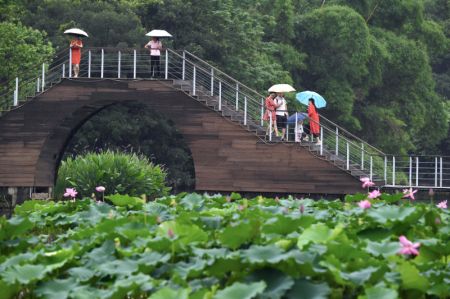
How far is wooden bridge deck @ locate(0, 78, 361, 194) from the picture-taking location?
25.9 meters

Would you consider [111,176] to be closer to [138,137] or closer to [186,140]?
[186,140]

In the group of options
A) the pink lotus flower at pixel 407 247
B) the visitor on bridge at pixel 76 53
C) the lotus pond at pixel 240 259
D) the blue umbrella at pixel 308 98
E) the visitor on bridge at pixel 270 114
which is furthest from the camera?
the blue umbrella at pixel 308 98

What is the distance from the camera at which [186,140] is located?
88.4ft

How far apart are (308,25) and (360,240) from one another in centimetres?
3692

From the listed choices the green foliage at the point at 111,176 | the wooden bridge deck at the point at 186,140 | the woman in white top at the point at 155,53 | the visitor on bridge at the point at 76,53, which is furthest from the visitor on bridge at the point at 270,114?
the visitor on bridge at the point at 76,53

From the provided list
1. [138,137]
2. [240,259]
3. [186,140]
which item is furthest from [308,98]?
[240,259]

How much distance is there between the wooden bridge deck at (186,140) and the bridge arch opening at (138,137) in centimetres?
934

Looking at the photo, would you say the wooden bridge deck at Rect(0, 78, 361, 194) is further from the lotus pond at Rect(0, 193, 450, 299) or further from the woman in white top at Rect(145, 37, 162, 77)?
the lotus pond at Rect(0, 193, 450, 299)

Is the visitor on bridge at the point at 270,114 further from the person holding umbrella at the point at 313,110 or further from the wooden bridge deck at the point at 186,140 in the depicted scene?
the person holding umbrella at the point at 313,110

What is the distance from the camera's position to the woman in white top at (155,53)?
2639 centimetres

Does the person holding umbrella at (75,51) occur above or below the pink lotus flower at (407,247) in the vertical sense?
above

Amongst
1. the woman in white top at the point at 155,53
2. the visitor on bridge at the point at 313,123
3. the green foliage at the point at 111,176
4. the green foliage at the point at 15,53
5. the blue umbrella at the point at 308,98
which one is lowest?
the green foliage at the point at 111,176

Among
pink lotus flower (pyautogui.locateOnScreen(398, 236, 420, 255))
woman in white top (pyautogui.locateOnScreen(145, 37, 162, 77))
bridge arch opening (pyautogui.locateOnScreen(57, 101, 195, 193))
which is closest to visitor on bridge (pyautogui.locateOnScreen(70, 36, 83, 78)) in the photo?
woman in white top (pyautogui.locateOnScreen(145, 37, 162, 77))

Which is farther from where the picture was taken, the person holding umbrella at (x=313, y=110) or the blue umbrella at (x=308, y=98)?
the blue umbrella at (x=308, y=98)
